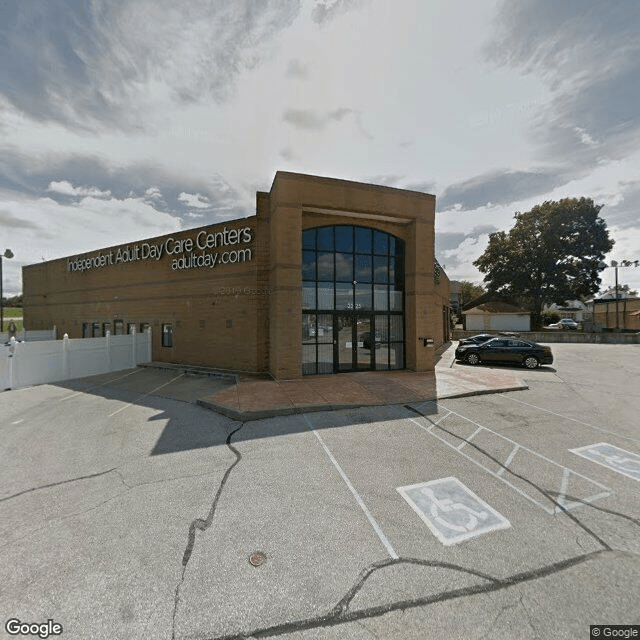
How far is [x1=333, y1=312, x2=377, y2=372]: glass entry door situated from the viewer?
13867mm

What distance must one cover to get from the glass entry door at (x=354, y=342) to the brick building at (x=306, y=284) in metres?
0.05

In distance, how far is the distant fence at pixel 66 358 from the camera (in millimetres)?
12078

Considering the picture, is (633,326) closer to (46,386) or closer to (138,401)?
(138,401)

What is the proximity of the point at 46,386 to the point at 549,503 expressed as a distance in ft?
55.7

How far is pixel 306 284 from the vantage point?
1352 centimetres

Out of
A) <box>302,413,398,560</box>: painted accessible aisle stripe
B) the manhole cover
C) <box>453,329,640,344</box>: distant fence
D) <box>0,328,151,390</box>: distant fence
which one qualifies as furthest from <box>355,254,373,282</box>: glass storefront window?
<box>453,329,640,344</box>: distant fence

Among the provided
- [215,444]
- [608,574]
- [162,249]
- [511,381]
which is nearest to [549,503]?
[608,574]

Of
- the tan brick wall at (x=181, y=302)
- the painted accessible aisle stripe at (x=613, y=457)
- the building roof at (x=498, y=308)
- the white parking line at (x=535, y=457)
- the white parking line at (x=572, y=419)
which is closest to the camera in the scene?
the white parking line at (x=535, y=457)

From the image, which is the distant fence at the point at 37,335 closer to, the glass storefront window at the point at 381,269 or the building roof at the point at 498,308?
the glass storefront window at the point at 381,269

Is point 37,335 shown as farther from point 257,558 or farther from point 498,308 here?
→ point 498,308

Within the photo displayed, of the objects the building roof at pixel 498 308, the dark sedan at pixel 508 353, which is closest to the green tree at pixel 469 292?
the building roof at pixel 498 308

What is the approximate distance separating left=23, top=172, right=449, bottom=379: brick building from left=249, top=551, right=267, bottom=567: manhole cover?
344 inches

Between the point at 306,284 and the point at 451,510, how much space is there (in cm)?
1044

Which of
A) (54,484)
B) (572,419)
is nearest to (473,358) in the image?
A: (572,419)
